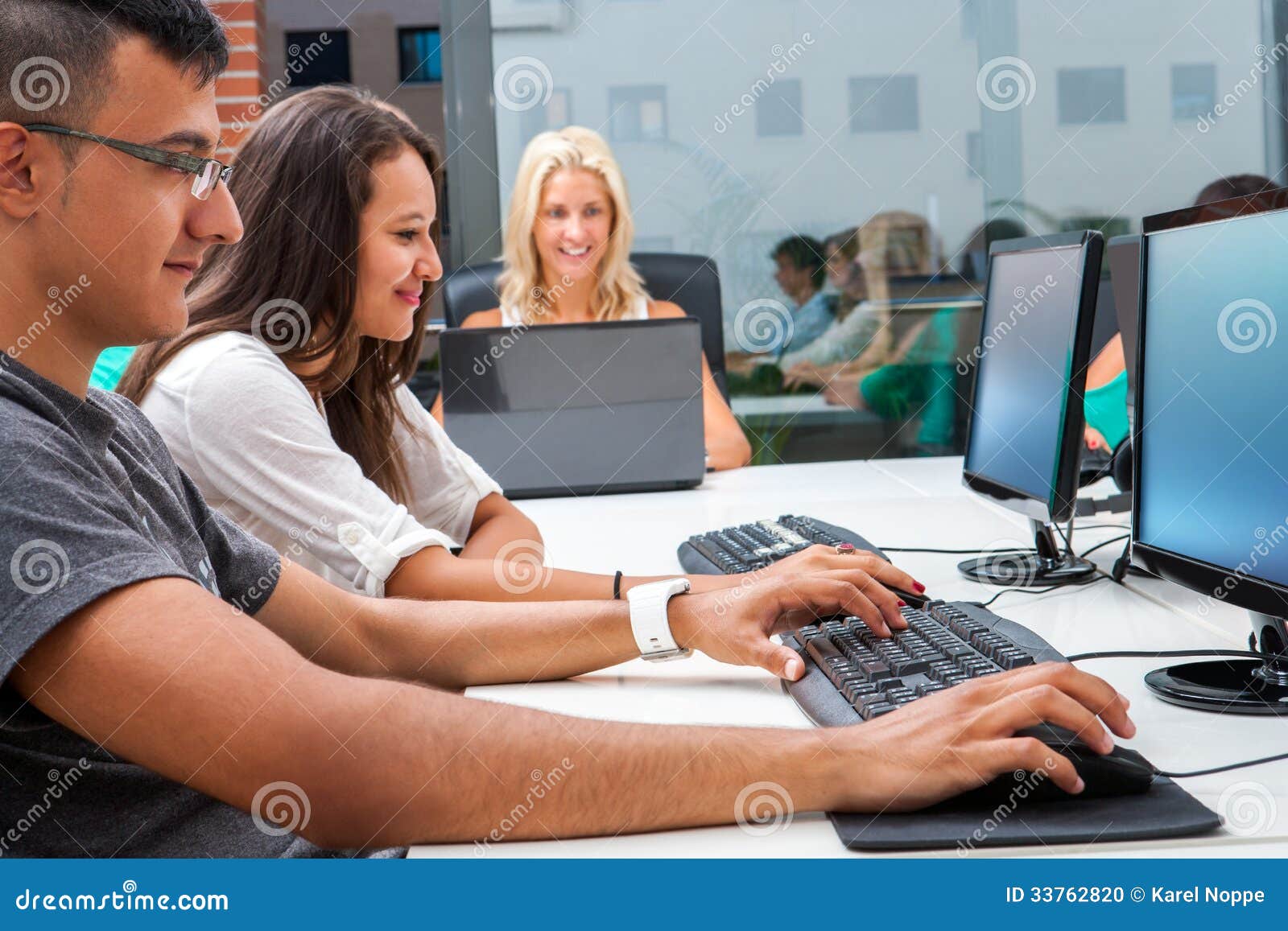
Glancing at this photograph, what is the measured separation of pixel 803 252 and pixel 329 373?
8.28 feet

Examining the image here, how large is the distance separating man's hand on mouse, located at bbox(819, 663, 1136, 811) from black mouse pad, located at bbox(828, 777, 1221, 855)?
15 millimetres


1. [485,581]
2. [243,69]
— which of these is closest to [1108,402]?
[485,581]

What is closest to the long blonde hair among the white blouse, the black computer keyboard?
the white blouse

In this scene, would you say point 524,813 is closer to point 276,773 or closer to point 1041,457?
point 276,773

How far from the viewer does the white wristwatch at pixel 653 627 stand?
1184 mm

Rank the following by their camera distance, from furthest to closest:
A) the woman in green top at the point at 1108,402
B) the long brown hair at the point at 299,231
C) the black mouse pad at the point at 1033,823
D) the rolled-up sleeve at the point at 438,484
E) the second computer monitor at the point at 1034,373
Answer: the woman in green top at the point at 1108,402, the rolled-up sleeve at the point at 438,484, the long brown hair at the point at 299,231, the second computer monitor at the point at 1034,373, the black mouse pad at the point at 1033,823

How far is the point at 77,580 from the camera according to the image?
29.6 inches

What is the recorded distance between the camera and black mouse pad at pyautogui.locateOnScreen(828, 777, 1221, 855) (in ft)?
2.42

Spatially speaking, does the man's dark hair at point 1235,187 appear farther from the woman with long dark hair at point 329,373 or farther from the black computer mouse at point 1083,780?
the black computer mouse at point 1083,780

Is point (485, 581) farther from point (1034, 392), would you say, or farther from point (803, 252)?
point (803, 252)

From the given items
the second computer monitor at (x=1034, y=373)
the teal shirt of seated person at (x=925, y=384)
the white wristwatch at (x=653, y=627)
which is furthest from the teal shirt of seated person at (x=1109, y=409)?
the teal shirt of seated person at (x=925, y=384)

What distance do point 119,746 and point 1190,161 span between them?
4091 mm

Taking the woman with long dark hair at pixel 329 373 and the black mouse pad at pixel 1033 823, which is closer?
the black mouse pad at pixel 1033 823

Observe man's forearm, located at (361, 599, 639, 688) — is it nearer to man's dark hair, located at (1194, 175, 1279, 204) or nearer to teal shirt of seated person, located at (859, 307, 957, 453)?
A: man's dark hair, located at (1194, 175, 1279, 204)
